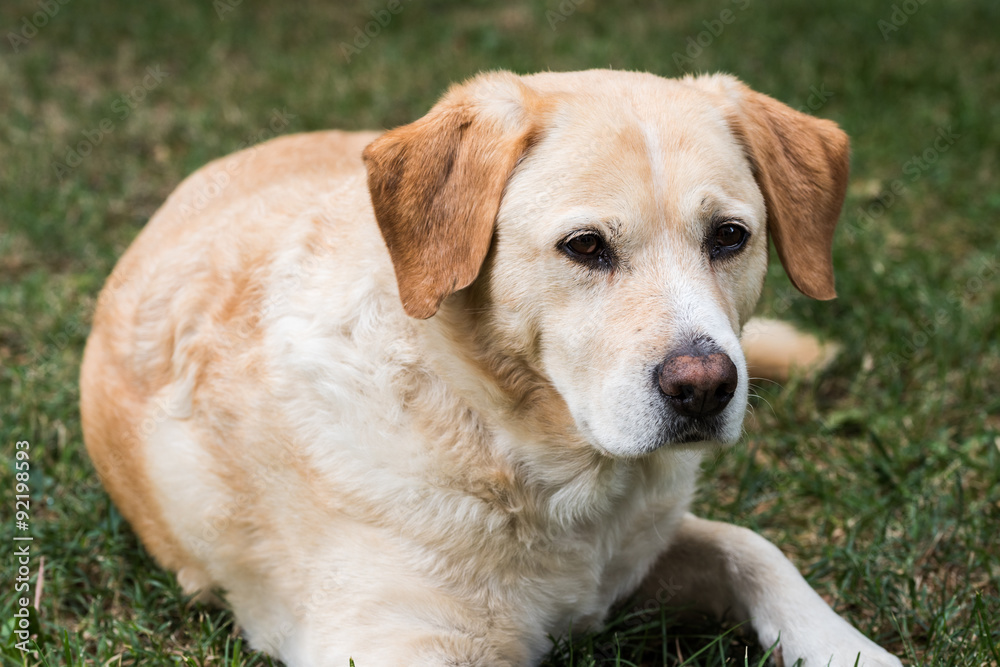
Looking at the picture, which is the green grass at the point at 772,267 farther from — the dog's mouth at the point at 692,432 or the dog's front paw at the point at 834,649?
the dog's mouth at the point at 692,432

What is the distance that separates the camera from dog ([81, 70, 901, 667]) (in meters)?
2.39

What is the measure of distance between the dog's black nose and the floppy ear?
0.55 m

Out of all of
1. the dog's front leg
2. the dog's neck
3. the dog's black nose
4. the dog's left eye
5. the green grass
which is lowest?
the green grass

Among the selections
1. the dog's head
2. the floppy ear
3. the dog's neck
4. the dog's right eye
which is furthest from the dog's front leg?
the floppy ear

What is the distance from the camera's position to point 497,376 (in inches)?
100

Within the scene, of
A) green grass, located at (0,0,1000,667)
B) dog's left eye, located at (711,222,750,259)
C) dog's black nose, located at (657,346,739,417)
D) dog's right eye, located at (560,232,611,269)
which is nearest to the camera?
dog's black nose, located at (657,346,739,417)

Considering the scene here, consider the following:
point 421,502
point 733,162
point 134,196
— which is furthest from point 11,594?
point 134,196

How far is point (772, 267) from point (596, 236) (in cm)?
295

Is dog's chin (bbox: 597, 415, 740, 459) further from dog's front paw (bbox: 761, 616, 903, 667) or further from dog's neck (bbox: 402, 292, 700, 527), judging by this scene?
dog's front paw (bbox: 761, 616, 903, 667)

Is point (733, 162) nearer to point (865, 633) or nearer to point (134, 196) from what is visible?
point (865, 633)

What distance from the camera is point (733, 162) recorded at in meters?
2.56

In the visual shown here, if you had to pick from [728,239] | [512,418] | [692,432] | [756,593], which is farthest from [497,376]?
[756,593]

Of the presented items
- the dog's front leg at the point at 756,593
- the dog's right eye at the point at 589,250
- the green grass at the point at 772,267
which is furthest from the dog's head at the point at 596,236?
the green grass at the point at 772,267

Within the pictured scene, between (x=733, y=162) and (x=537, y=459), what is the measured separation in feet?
3.08
